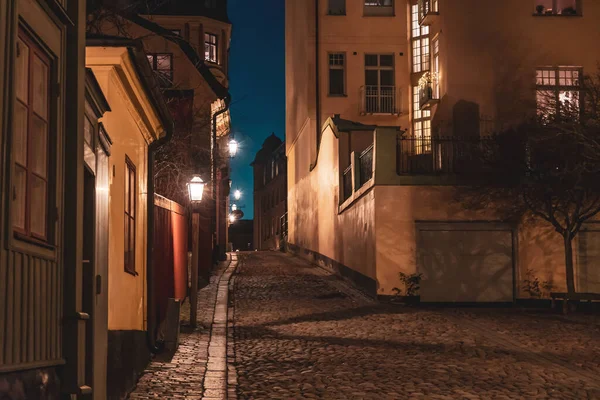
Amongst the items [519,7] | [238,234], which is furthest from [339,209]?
[238,234]

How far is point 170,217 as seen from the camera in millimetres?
14930

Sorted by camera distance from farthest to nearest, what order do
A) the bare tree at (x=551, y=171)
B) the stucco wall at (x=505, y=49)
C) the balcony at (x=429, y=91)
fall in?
the balcony at (x=429, y=91), the stucco wall at (x=505, y=49), the bare tree at (x=551, y=171)

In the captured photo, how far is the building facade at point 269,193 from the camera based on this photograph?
61.5 meters

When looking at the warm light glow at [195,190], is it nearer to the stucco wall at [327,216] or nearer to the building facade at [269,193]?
the stucco wall at [327,216]

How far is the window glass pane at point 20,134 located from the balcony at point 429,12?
24.2 meters

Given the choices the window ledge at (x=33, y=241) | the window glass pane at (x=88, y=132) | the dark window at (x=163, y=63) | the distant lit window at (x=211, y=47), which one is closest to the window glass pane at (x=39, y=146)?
the window ledge at (x=33, y=241)

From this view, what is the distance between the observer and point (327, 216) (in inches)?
1141

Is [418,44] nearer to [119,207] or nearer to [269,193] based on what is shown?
[119,207]

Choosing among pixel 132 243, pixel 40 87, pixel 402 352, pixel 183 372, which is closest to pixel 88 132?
pixel 40 87

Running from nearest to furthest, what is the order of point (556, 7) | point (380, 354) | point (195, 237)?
point (380, 354)
point (195, 237)
point (556, 7)

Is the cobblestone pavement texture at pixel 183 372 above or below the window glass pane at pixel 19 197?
below

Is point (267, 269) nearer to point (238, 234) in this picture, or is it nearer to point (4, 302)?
point (4, 302)

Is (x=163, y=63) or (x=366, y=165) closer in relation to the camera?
(x=366, y=165)

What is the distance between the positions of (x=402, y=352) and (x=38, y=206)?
8347mm
